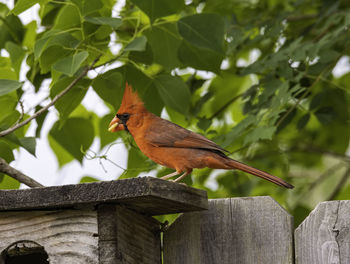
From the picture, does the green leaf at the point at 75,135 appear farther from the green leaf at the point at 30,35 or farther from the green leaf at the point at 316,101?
the green leaf at the point at 316,101

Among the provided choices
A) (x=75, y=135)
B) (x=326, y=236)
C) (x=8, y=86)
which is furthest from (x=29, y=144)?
(x=326, y=236)

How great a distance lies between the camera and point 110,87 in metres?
2.57

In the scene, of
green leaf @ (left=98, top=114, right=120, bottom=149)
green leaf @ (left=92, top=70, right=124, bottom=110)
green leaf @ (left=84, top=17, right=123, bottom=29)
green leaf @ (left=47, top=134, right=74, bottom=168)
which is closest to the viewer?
green leaf @ (left=84, top=17, right=123, bottom=29)

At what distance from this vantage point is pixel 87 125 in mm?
2980

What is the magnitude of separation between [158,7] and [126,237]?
855mm

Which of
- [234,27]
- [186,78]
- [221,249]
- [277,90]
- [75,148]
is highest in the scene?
[234,27]

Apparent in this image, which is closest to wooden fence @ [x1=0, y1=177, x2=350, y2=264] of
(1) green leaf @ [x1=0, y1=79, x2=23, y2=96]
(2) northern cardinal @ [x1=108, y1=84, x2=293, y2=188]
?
(2) northern cardinal @ [x1=108, y1=84, x2=293, y2=188]

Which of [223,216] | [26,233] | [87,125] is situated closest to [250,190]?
[87,125]

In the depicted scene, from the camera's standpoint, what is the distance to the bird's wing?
2283 mm

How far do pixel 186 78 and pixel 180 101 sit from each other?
0.60 m

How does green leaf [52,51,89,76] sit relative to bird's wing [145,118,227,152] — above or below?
above

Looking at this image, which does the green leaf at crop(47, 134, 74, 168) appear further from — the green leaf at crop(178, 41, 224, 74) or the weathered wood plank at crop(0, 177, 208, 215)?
the weathered wood plank at crop(0, 177, 208, 215)

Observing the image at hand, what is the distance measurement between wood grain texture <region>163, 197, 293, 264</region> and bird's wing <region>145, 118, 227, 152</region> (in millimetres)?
223

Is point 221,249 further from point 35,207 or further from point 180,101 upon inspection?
point 180,101
